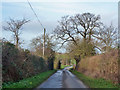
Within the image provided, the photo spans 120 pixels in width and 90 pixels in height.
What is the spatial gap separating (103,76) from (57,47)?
85.2 ft

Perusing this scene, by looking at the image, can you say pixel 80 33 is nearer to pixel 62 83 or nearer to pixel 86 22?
pixel 86 22

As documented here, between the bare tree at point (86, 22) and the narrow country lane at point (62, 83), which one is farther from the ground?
the bare tree at point (86, 22)

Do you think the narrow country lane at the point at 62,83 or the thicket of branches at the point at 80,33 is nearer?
the narrow country lane at the point at 62,83

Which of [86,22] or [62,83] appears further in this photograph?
[86,22]

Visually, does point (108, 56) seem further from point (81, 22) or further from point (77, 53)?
point (81, 22)

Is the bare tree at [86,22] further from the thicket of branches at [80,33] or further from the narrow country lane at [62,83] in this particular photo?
the narrow country lane at [62,83]

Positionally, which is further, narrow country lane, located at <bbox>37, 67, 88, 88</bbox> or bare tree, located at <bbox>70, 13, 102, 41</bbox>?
bare tree, located at <bbox>70, 13, 102, 41</bbox>

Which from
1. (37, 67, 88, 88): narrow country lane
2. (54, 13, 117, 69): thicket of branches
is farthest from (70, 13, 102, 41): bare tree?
(37, 67, 88, 88): narrow country lane

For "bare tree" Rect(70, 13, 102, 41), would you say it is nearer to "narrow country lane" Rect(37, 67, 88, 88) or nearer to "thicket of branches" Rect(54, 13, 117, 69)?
"thicket of branches" Rect(54, 13, 117, 69)

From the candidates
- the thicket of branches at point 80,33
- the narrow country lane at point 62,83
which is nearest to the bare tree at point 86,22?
the thicket of branches at point 80,33

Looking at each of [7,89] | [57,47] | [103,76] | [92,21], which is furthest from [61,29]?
[7,89]

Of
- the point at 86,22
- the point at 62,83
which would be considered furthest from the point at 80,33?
the point at 62,83

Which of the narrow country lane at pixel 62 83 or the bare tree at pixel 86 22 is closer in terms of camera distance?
the narrow country lane at pixel 62 83

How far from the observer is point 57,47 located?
41.0 metres
